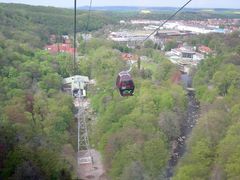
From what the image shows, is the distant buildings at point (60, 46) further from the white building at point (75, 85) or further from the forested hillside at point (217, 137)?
the forested hillside at point (217, 137)

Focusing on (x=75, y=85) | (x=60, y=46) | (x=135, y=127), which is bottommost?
(x=75, y=85)

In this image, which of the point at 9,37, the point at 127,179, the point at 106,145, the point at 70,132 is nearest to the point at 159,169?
the point at 127,179

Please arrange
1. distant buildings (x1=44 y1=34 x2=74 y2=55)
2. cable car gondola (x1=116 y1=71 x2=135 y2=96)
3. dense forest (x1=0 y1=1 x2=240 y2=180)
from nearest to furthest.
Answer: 1. cable car gondola (x1=116 y1=71 x2=135 y2=96)
2. dense forest (x1=0 y1=1 x2=240 y2=180)
3. distant buildings (x1=44 y1=34 x2=74 y2=55)

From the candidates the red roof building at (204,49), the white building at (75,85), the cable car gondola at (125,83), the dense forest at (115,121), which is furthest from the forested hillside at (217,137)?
the red roof building at (204,49)

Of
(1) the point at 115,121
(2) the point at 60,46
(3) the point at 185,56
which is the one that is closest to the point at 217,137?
(1) the point at 115,121

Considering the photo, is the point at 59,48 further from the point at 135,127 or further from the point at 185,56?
the point at 135,127

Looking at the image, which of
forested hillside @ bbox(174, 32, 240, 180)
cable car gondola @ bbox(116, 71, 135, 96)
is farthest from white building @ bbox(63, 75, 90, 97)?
cable car gondola @ bbox(116, 71, 135, 96)

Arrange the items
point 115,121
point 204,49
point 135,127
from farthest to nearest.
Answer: point 204,49 < point 115,121 < point 135,127

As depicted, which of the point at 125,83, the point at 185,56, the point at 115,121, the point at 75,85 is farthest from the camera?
the point at 185,56

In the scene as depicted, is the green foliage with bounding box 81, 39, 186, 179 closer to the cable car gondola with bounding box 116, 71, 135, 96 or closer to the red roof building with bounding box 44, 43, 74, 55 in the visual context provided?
the cable car gondola with bounding box 116, 71, 135, 96
